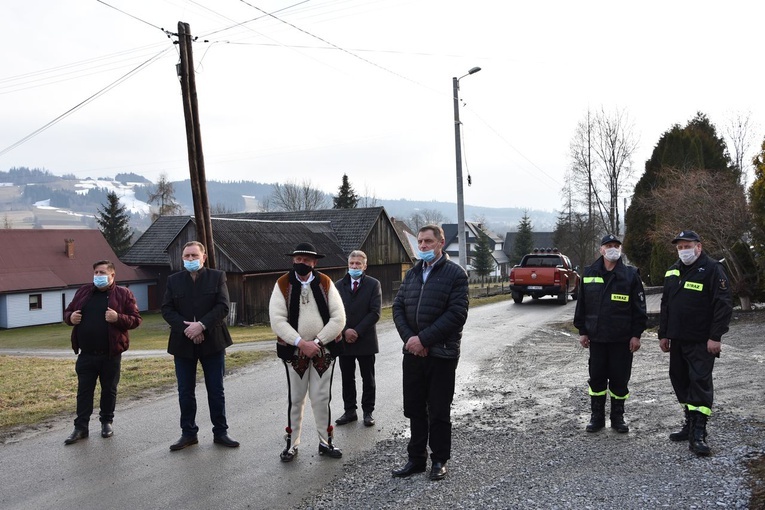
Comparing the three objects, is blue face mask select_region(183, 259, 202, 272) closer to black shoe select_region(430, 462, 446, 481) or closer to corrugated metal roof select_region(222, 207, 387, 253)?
black shoe select_region(430, 462, 446, 481)

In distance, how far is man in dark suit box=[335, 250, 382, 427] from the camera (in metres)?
7.75

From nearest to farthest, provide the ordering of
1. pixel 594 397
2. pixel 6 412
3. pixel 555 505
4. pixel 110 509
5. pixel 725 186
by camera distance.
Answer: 1. pixel 555 505
2. pixel 110 509
3. pixel 594 397
4. pixel 6 412
5. pixel 725 186

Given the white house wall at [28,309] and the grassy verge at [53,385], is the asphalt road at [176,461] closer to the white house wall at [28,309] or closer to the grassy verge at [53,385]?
the grassy verge at [53,385]

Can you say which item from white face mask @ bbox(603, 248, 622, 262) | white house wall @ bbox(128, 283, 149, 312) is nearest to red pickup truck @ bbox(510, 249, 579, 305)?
white face mask @ bbox(603, 248, 622, 262)

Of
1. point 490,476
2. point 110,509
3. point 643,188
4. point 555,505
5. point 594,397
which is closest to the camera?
point 555,505

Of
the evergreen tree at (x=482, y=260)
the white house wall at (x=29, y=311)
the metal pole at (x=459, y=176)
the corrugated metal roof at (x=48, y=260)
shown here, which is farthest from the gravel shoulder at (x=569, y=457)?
the evergreen tree at (x=482, y=260)

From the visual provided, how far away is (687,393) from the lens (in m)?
6.41

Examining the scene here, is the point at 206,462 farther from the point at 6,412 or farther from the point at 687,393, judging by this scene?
the point at 687,393

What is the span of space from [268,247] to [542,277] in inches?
700

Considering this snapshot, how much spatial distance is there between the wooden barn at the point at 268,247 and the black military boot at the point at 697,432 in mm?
28809

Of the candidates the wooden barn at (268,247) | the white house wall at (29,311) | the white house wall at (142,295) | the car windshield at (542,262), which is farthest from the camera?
the white house wall at (142,295)

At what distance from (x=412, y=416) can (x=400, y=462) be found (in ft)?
1.83

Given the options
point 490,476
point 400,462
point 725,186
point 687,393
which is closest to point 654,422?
point 687,393

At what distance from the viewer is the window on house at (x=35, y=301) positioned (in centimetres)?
4116
